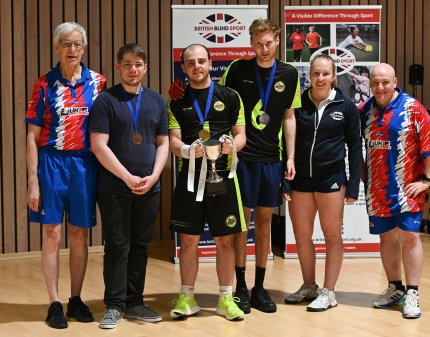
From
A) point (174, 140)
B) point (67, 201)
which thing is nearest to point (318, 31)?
point (174, 140)

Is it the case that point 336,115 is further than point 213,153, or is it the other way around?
point 336,115

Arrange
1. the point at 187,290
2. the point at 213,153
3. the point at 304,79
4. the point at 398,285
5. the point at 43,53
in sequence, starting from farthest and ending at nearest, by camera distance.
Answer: the point at 43,53, the point at 304,79, the point at 398,285, the point at 187,290, the point at 213,153

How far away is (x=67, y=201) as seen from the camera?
15.4 ft

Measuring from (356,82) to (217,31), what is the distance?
1.25 metres

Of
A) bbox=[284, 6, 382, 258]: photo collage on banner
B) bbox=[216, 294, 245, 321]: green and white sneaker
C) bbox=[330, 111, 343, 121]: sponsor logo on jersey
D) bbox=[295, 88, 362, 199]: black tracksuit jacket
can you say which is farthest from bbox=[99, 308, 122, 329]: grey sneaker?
bbox=[284, 6, 382, 258]: photo collage on banner

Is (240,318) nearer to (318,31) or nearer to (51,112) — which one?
(51,112)

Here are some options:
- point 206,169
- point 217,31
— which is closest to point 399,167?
point 206,169

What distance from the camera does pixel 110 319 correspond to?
4.62 m

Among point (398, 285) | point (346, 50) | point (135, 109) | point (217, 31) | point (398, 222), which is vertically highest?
point (217, 31)

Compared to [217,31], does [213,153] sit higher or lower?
lower

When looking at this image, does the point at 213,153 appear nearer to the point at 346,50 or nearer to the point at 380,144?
the point at 380,144

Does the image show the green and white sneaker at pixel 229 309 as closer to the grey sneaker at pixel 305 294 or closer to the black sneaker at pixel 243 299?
the black sneaker at pixel 243 299

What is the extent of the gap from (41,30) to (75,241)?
9.51 feet

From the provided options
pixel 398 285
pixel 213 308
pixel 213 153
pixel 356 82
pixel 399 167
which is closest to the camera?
pixel 213 153
